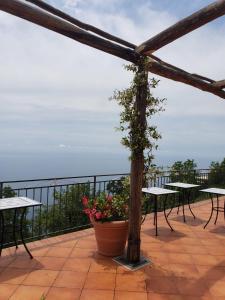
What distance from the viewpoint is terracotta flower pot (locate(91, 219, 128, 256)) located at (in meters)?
3.82

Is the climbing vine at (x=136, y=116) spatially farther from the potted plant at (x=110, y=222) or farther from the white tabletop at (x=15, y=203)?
the white tabletop at (x=15, y=203)

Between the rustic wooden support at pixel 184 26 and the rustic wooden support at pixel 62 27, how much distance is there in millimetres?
216

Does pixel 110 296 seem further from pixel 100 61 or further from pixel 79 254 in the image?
pixel 100 61

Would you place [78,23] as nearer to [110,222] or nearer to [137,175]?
[137,175]

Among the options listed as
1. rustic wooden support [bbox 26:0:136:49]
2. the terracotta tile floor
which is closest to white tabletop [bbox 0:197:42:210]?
the terracotta tile floor

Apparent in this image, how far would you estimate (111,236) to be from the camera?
3828 millimetres

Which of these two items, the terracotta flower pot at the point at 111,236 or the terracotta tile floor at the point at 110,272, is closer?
the terracotta tile floor at the point at 110,272

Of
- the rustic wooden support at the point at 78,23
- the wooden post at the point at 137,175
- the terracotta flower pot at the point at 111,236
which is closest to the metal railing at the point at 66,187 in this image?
the wooden post at the point at 137,175

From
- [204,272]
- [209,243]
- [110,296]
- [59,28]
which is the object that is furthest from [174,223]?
[59,28]

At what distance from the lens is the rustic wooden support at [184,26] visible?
2641 millimetres

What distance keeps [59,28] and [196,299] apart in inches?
113

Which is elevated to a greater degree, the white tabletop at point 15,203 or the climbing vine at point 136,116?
the climbing vine at point 136,116

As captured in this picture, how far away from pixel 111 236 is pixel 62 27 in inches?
99.2

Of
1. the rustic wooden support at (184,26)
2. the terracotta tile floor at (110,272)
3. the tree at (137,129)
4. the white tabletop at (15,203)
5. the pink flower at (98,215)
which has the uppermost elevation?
the rustic wooden support at (184,26)
